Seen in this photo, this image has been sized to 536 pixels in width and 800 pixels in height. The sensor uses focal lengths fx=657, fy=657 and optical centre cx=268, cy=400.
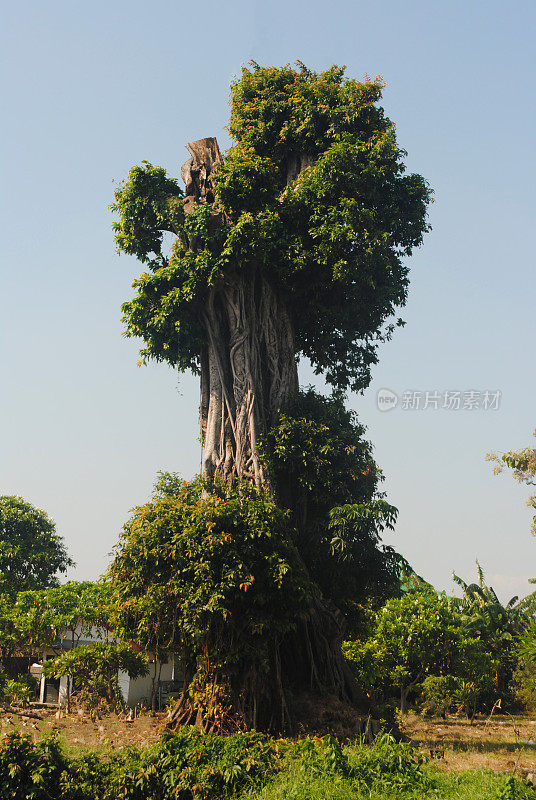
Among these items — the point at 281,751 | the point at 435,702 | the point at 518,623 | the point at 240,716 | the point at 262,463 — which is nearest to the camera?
the point at 281,751

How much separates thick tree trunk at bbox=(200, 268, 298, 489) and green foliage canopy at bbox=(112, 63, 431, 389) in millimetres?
352

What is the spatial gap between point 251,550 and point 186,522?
1.08 metres

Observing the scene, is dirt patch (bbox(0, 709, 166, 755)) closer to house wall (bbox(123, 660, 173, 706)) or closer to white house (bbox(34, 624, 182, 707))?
white house (bbox(34, 624, 182, 707))

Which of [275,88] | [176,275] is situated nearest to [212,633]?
[176,275]

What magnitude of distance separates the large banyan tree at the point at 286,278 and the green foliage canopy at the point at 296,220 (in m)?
0.03

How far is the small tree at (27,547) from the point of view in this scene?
21.7m

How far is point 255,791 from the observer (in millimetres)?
6574

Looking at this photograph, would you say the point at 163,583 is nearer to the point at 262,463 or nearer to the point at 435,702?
the point at 262,463

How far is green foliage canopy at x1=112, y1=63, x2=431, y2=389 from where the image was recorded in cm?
1330

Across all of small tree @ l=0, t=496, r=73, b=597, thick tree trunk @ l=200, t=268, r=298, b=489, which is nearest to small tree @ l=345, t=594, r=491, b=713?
thick tree trunk @ l=200, t=268, r=298, b=489

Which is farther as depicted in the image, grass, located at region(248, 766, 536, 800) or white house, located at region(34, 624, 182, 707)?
white house, located at region(34, 624, 182, 707)

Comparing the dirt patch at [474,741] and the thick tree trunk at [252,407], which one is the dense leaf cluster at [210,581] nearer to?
the thick tree trunk at [252,407]

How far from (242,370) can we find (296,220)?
340 cm

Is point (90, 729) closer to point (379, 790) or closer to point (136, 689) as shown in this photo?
point (136, 689)
